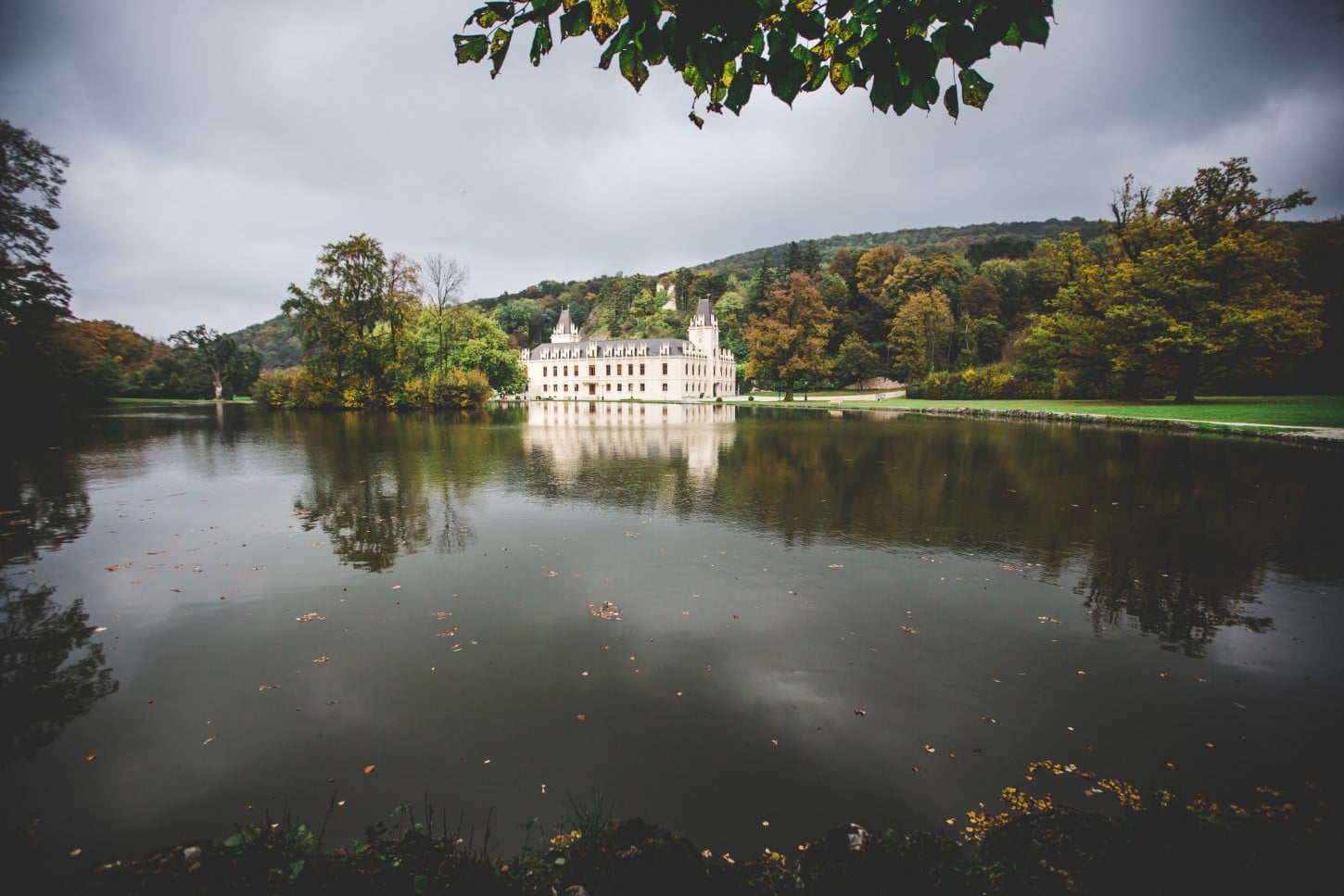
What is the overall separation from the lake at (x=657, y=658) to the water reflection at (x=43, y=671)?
0.03 meters

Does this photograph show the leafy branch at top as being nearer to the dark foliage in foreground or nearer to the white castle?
the dark foliage in foreground

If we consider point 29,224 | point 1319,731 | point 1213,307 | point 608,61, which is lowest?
point 1319,731

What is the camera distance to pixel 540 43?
3342 mm

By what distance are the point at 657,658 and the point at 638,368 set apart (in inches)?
3355

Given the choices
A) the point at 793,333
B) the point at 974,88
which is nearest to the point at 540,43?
the point at 974,88

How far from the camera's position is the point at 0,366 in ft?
94.6

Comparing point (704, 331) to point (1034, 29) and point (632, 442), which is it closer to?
point (632, 442)

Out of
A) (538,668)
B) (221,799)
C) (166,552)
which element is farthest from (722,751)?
(166,552)

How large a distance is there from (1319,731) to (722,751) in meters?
4.05

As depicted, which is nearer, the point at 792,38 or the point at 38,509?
the point at 792,38

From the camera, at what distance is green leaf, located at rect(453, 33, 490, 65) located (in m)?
3.18

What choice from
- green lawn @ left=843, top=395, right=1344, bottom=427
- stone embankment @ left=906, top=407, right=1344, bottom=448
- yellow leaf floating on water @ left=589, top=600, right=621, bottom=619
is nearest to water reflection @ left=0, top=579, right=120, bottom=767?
yellow leaf floating on water @ left=589, top=600, right=621, bottom=619

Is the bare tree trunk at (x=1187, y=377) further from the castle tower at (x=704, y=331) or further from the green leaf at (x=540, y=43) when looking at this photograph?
the castle tower at (x=704, y=331)

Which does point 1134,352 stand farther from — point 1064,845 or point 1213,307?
point 1064,845
